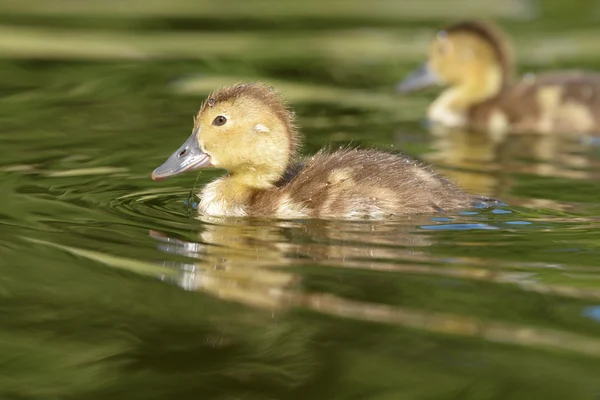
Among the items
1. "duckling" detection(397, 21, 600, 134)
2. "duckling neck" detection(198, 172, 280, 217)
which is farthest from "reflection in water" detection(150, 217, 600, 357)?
"duckling" detection(397, 21, 600, 134)

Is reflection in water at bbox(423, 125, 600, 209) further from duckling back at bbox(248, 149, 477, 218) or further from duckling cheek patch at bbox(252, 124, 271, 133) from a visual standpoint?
duckling cheek patch at bbox(252, 124, 271, 133)

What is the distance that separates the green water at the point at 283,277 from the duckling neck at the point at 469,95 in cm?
35

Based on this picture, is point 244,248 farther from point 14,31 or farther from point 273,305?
point 14,31

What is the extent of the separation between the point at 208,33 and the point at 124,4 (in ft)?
7.08

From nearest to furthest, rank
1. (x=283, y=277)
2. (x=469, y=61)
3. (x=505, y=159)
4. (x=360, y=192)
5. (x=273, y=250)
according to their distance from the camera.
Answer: (x=283, y=277), (x=273, y=250), (x=360, y=192), (x=505, y=159), (x=469, y=61)

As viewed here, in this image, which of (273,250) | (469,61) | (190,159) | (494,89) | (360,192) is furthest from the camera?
(469,61)

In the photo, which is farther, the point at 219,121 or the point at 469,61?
the point at 469,61

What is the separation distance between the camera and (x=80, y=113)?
30.6 feet

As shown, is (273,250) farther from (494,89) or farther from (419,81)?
(419,81)

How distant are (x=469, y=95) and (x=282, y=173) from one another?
4.26 m

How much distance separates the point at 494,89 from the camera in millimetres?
9992

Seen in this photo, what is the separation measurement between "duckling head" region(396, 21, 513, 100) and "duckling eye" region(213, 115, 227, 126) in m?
4.32

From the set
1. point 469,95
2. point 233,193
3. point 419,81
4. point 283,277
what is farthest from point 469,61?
point 283,277

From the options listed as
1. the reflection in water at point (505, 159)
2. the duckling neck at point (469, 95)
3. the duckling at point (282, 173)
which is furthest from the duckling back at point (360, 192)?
the duckling neck at point (469, 95)
